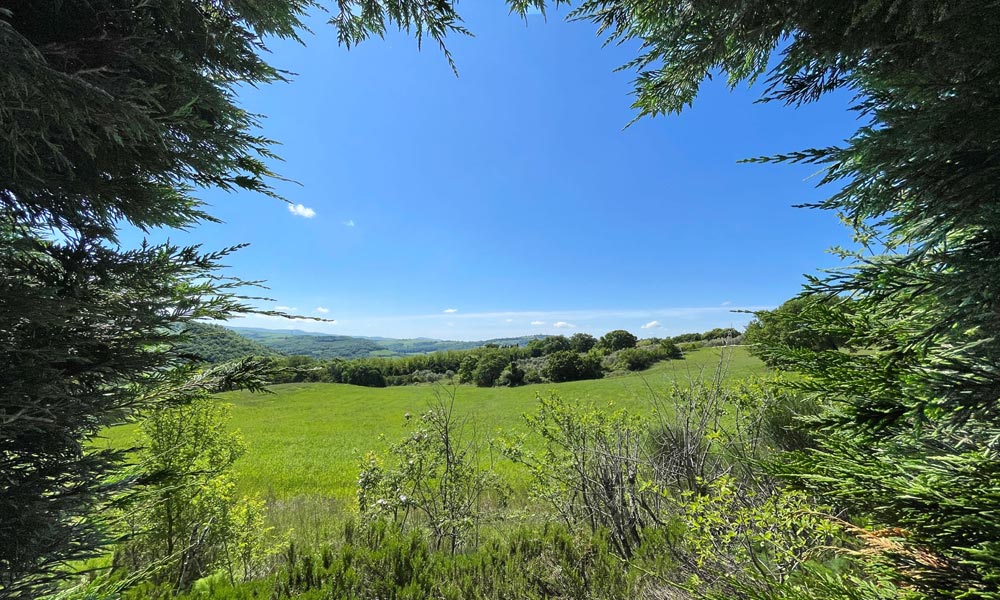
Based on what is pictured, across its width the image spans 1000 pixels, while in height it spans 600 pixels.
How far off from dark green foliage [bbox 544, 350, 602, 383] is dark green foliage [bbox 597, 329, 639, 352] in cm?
968

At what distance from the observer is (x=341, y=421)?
2238 centimetres

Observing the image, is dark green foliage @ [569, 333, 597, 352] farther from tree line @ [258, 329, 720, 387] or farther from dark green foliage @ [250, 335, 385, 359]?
dark green foliage @ [250, 335, 385, 359]

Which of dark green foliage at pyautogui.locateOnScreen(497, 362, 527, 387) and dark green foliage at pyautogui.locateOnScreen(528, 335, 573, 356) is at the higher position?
dark green foliage at pyautogui.locateOnScreen(528, 335, 573, 356)

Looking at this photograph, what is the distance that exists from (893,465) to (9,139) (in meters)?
3.54

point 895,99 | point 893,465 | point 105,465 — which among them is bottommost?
point 105,465

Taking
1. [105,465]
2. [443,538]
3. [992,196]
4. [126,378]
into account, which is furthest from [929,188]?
[443,538]

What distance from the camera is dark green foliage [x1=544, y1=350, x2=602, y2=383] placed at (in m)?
34.8

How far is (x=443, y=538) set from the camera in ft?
13.7

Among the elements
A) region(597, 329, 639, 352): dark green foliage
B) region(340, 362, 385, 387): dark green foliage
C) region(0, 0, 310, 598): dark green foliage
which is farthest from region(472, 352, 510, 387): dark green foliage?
region(0, 0, 310, 598): dark green foliage

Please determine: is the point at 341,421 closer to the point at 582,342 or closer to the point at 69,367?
the point at 69,367

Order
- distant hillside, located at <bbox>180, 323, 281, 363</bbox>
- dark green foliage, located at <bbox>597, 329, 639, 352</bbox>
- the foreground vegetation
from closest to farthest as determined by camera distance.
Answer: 1. distant hillside, located at <bbox>180, 323, 281, 363</bbox>
2. the foreground vegetation
3. dark green foliage, located at <bbox>597, 329, 639, 352</bbox>

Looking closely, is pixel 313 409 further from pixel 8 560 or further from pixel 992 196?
pixel 992 196

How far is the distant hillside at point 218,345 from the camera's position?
187 centimetres

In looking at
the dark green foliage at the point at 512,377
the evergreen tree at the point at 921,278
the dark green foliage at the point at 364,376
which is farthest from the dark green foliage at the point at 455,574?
the dark green foliage at the point at 364,376
